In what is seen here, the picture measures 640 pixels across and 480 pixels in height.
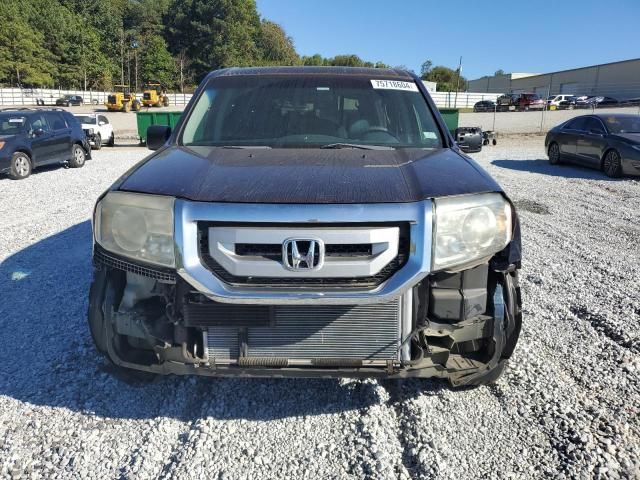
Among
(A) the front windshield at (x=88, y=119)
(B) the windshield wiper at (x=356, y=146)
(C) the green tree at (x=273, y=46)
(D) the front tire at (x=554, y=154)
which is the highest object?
(C) the green tree at (x=273, y=46)

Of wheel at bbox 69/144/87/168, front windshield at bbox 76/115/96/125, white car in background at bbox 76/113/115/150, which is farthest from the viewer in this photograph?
front windshield at bbox 76/115/96/125

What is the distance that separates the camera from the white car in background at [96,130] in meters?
20.3

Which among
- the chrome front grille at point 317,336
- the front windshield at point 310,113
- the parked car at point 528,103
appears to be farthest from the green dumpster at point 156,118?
the parked car at point 528,103

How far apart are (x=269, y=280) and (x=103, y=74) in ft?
302

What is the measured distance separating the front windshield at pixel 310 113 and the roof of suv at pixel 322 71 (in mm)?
74

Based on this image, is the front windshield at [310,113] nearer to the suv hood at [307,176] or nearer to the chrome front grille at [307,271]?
the suv hood at [307,176]

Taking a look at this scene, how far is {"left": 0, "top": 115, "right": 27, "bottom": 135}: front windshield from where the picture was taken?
13000mm

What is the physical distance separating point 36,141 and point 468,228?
1370cm

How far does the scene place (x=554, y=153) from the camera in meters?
14.8

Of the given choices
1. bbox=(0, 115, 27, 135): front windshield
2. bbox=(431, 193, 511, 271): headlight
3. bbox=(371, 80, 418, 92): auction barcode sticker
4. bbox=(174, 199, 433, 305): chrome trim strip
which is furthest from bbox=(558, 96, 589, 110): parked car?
bbox=(174, 199, 433, 305): chrome trim strip

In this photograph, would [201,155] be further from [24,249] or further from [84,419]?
[24,249]

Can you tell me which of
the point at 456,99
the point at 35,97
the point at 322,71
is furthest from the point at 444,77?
the point at 322,71

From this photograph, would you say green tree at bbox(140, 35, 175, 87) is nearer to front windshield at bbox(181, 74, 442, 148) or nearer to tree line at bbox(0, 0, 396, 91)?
tree line at bbox(0, 0, 396, 91)

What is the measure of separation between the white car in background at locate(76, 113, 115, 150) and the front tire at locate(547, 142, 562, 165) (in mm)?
16086
